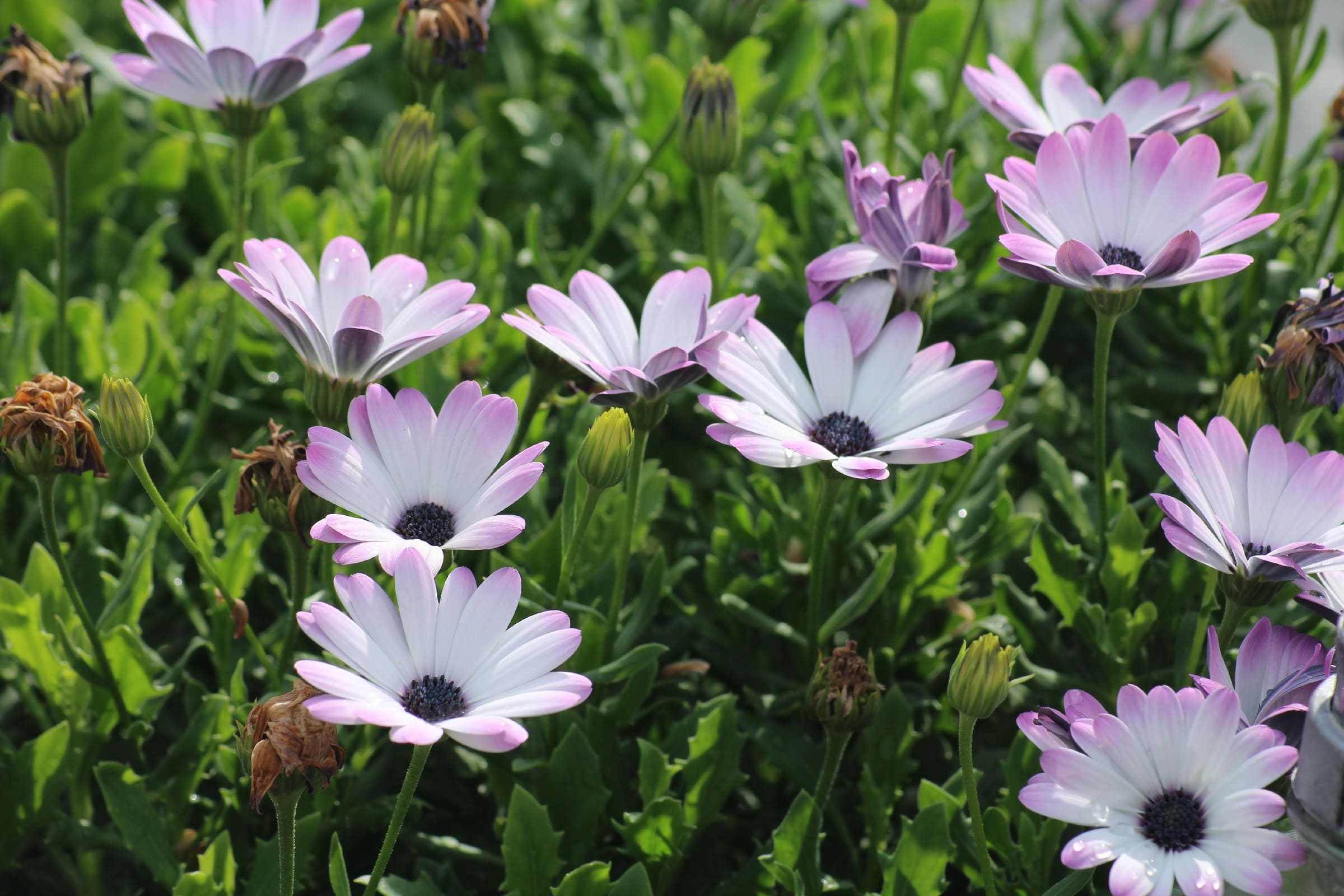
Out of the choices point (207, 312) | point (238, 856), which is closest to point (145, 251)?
point (207, 312)

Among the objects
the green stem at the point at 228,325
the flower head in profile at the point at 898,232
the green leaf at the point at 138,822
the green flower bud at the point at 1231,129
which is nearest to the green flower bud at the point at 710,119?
the flower head in profile at the point at 898,232

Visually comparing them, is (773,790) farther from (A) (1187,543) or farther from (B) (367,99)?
(B) (367,99)

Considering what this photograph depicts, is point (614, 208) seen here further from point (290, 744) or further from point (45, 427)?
point (290, 744)

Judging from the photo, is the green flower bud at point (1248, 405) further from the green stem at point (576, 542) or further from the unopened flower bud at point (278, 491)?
the unopened flower bud at point (278, 491)

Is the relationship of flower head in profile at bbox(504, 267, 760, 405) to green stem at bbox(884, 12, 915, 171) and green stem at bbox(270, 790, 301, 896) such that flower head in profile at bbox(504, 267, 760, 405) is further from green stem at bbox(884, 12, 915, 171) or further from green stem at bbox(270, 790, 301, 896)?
green stem at bbox(884, 12, 915, 171)

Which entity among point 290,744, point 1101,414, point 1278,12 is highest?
point 1278,12

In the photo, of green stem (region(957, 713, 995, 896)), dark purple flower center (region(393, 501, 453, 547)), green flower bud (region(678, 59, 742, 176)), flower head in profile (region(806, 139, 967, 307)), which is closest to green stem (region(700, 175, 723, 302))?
green flower bud (region(678, 59, 742, 176))

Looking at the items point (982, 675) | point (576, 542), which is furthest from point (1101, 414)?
point (576, 542)
